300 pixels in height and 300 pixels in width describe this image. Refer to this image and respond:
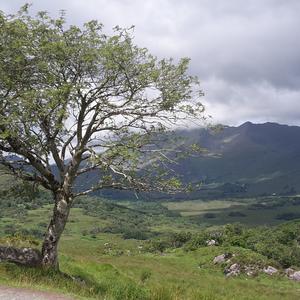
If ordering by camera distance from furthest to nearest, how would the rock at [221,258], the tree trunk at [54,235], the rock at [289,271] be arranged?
the rock at [221,258]
the rock at [289,271]
the tree trunk at [54,235]

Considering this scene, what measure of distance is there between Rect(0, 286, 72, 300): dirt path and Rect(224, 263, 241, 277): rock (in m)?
56.1

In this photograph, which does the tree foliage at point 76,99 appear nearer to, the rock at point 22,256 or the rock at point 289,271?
the rock at point 22,256

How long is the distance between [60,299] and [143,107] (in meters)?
12.4

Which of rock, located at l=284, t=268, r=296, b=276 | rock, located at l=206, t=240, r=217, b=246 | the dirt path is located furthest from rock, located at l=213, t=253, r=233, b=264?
the dirt path

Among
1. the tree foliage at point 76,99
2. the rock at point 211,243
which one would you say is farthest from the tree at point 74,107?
the rock at point 211,243

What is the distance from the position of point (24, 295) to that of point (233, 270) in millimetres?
58143

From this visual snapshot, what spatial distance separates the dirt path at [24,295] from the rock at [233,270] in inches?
2208

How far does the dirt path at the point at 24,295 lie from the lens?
53.1ft

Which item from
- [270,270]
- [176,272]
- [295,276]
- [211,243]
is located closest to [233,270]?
[270,270]

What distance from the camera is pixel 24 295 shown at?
16.5 m

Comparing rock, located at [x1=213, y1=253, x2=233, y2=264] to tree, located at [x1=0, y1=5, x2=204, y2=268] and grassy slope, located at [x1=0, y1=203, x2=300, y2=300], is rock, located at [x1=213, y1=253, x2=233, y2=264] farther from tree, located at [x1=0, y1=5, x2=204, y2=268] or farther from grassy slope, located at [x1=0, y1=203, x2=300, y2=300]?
tree, located at [x1=0, y1=5, x2=204, y2=268]

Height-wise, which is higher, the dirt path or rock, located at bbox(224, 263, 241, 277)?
the dirt path

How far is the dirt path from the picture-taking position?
53.1 feet

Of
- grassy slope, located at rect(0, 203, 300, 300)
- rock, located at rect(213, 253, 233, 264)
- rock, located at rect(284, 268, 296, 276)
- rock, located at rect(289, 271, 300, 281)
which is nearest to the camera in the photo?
grassy slope, located at rect(0, 203, 300, 300)
